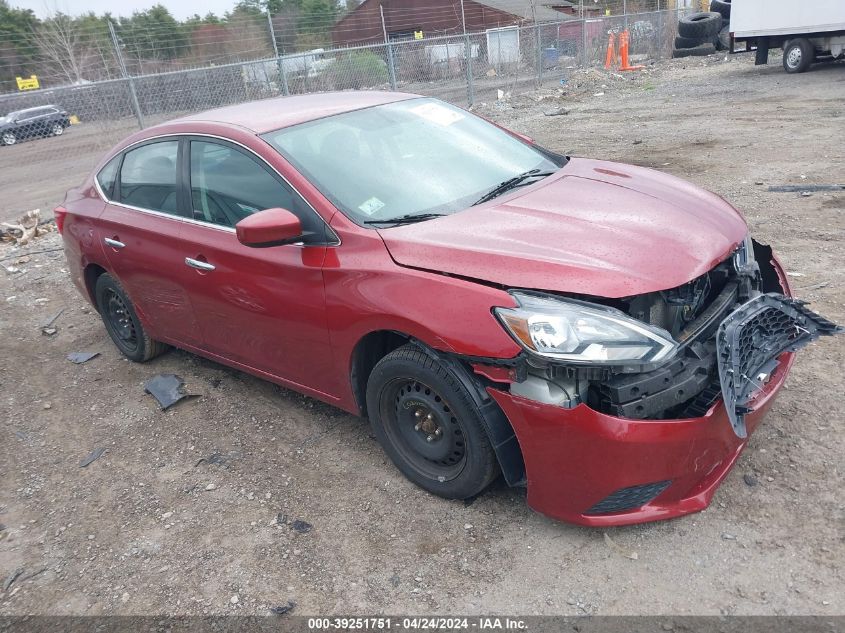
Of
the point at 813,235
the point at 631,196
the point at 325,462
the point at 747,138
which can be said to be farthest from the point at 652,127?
the point at 325,462

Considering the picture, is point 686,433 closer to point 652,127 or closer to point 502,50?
point 652,127

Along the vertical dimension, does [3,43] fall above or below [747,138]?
above

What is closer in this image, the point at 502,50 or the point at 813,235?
the point at 813,235

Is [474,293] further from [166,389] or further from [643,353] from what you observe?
[166,389]

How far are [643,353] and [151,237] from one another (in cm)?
300

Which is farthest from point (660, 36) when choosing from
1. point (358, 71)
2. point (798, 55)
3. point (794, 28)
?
point (358, 71)

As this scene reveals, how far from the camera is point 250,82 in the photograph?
13.4 m

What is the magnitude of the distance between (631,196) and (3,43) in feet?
55.0

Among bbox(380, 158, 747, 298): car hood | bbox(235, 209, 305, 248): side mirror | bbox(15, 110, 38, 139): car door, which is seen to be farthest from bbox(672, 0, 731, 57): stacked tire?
bbox(235, 209, 305, 248): side mirror

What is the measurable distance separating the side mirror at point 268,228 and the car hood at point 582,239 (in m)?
0.41

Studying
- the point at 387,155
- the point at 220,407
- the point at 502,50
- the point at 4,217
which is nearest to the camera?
the point at 387,155

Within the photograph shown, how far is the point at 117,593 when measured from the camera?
2861mm

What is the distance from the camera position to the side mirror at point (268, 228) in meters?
2.95

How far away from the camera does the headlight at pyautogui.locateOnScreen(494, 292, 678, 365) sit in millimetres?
2406
